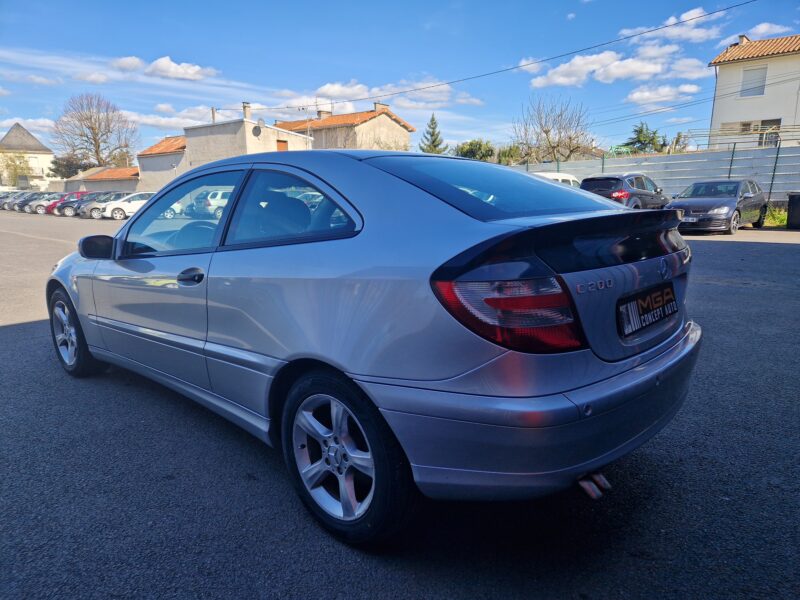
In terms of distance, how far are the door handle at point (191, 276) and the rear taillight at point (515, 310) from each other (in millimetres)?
1511

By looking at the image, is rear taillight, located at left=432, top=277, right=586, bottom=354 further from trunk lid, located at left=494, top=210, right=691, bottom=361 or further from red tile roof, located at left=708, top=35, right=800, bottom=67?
red tile roof, located at left=708, top=35, right=800, bottom=67

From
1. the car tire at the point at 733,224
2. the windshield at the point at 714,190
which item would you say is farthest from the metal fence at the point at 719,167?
the car tire at the point at 733,224

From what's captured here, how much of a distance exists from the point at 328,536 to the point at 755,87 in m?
41.8

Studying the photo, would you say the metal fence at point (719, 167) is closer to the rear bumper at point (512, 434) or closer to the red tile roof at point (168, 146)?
the rear bumper at point (512, 434)

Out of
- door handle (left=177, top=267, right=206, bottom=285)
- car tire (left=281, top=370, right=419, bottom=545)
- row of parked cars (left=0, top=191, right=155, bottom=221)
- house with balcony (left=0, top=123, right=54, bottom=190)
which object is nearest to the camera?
car tire (left=281, top=370, right=419, bottom=545)

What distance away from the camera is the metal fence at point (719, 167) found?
64.0 ft

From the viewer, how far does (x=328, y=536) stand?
2.25 m

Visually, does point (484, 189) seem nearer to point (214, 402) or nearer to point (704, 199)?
point (214, 402)

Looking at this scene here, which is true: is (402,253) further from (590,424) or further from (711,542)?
(711,542)

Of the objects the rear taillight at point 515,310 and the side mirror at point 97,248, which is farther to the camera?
the side mirror at point 97,248

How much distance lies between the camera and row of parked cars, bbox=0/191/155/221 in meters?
32.0

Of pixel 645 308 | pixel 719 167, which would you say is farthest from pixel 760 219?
pixel 645 308

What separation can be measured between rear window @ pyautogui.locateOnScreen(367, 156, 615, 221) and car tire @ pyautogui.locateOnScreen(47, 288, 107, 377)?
305cm

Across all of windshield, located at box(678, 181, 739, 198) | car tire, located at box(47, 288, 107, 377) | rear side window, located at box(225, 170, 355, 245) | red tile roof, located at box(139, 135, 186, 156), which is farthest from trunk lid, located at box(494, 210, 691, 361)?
red tile roof, located at box(139, 135, 186, 156)
